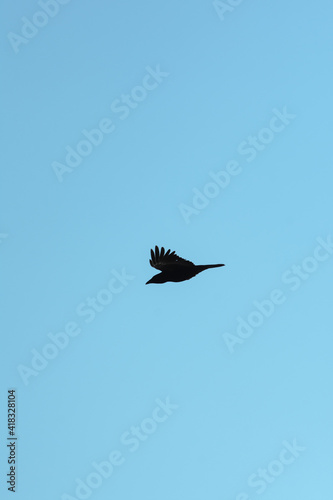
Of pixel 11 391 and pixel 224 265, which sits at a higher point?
pixel 11 391

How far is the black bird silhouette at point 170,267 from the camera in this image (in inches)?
1500

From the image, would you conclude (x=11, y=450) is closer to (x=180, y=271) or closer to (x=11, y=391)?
(x=11, y=391)

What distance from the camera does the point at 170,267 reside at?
38.1m

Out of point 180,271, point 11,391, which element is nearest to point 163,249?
point 180,271

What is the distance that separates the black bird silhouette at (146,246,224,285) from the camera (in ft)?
125

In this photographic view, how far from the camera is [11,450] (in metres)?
43.7

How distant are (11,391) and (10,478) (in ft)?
12.2

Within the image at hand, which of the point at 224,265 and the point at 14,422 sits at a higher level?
the point at 14,422

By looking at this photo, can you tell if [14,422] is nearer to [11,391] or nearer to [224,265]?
[11,391]

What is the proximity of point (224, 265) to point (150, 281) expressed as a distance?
9.65ft

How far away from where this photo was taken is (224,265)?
3703 centimetres

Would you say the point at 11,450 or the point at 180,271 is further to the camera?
the point at 11,450

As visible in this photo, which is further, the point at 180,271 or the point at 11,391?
the point at 11,391

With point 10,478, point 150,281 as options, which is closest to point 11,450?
point 10,478
